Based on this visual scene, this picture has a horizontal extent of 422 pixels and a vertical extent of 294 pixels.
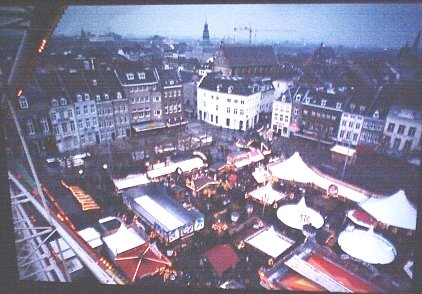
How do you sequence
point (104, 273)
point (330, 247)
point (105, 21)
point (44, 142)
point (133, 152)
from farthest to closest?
point (133, 152), point (330, 247), point (44, 142), point (105, 21), point (104, 273)

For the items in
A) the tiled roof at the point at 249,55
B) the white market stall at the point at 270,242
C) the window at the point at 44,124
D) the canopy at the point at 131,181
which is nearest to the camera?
the window at the point at 44,124

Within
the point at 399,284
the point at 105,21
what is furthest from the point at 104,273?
the point at 399,284

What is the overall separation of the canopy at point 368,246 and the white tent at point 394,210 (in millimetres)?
320

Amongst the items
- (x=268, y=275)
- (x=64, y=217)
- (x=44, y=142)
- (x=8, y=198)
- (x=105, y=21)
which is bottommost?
(x=268, y=275)

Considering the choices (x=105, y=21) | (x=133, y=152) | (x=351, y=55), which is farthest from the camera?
(x=133, y=152)

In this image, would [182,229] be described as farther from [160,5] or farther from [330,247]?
[160,5]

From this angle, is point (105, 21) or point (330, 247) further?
point (330, 247)

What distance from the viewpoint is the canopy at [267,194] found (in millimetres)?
5355

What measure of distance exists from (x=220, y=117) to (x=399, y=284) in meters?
3.70

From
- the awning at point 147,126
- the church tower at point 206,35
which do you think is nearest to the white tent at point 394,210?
the church tower at point 206,35

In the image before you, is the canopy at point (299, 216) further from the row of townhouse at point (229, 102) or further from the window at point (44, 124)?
the window at point (44, 124)

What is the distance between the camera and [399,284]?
3.95 metres

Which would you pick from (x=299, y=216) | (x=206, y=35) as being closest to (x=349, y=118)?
(x=299, y=216)

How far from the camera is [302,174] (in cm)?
556
